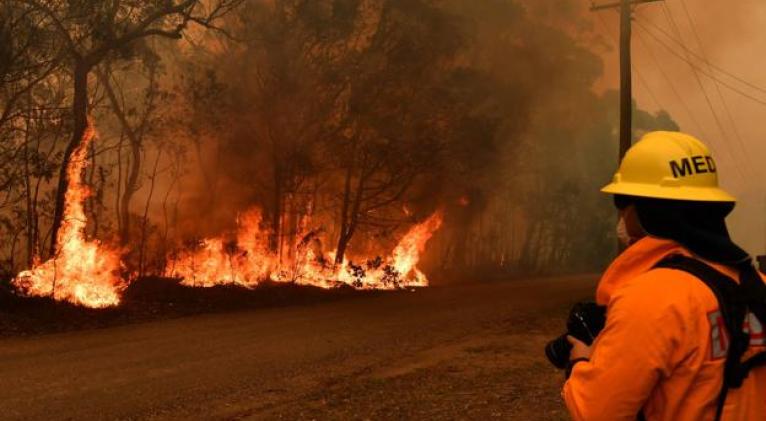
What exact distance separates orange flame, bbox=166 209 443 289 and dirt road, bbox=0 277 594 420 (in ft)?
14.2

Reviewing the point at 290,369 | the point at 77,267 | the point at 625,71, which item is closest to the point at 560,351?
the point at 290,369

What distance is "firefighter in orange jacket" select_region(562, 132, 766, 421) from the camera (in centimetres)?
189

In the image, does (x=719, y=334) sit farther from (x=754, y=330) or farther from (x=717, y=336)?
(x=754, y=330)

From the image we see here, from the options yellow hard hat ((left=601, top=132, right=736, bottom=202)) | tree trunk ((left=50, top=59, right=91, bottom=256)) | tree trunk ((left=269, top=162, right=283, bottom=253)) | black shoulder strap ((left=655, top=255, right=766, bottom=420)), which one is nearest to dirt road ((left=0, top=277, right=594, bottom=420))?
tree trunk ((left=50, top=59, right=91, bottom=256))

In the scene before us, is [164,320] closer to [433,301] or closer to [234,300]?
[234,300]

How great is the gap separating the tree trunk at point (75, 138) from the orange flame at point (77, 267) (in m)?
0.08

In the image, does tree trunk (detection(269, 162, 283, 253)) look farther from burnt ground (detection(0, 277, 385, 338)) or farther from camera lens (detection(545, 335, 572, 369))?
camera lens (detection(545, 335, 572, 369))

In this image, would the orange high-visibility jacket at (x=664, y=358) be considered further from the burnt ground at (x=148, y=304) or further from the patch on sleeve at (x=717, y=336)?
the burnt ground at (x=148, y=304)

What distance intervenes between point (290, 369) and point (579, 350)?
6602 millimetres

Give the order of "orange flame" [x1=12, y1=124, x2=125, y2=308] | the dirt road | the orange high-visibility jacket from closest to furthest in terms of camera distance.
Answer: the orange high-visibility jacket
the dirt road
"orange flame" [x1=12, y1=124, x2=125, y2=308]

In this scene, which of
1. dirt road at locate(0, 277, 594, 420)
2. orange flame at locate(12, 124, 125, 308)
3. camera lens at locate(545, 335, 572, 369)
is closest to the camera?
camera lens at locate(545, 335, 572, 369)

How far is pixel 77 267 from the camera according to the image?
532 inches

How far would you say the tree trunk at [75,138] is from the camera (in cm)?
1391

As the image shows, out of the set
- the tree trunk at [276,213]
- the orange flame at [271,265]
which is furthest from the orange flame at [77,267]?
the tree trunk at [276,213]
